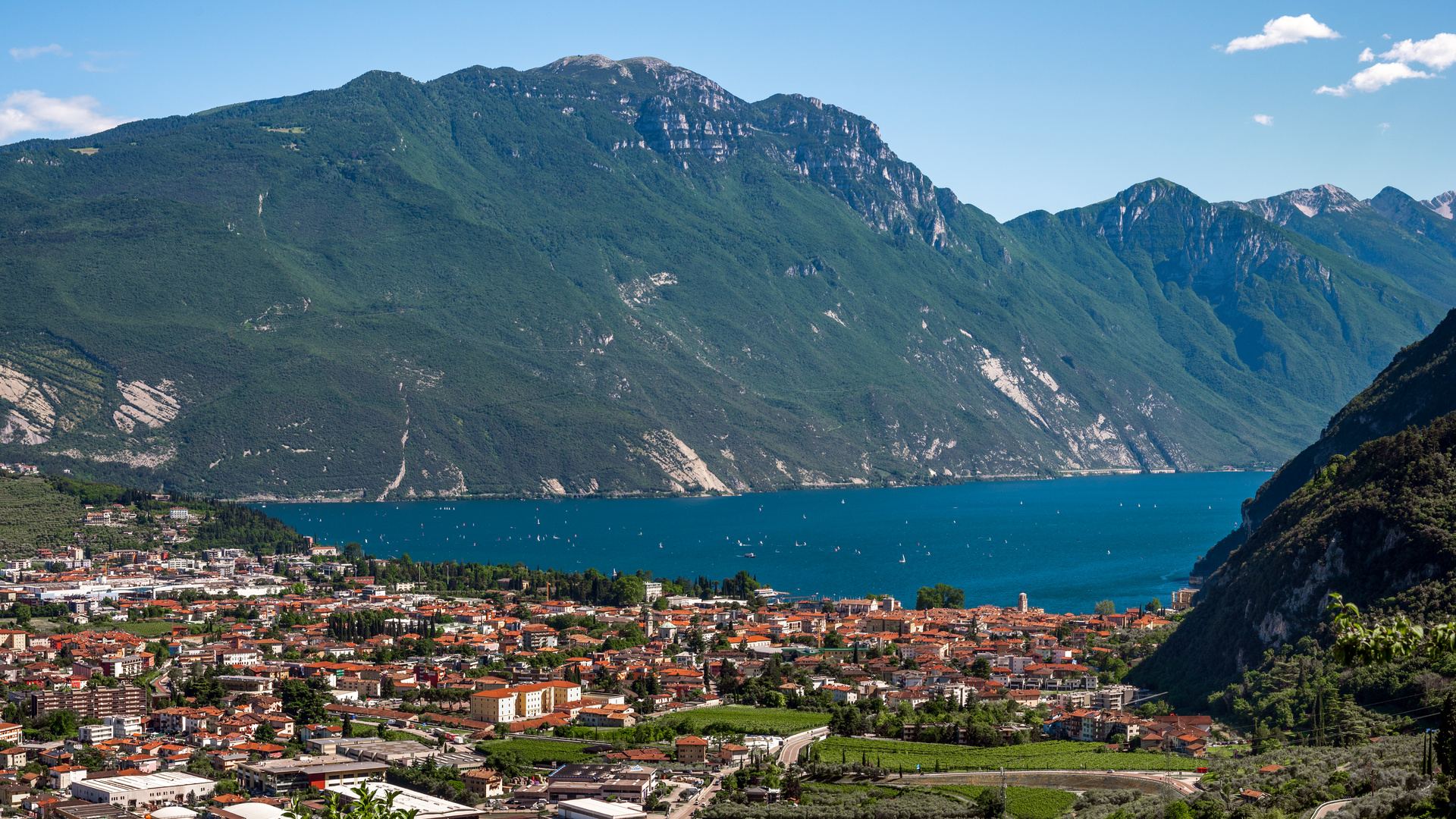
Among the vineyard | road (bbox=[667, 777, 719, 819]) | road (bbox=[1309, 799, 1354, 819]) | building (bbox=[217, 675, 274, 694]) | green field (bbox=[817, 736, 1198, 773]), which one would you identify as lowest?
road (bbox=[667, 777, 719, 819])

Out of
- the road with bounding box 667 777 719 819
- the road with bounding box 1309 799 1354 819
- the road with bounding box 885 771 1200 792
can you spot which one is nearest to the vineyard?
the road with bounding box 667 777 719 819

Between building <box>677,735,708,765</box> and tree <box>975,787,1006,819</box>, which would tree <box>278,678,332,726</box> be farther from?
tree <box>975,787,1006,819</box>

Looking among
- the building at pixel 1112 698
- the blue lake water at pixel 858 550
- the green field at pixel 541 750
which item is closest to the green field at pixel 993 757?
the building at pixel 1112 698

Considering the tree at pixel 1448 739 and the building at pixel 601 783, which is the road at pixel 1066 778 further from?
the tree at pixel 1448 739

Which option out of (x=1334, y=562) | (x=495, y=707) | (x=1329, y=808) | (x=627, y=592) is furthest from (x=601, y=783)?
(x=627, y=592)

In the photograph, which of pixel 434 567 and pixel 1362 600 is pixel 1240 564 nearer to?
pixel 1362 600
